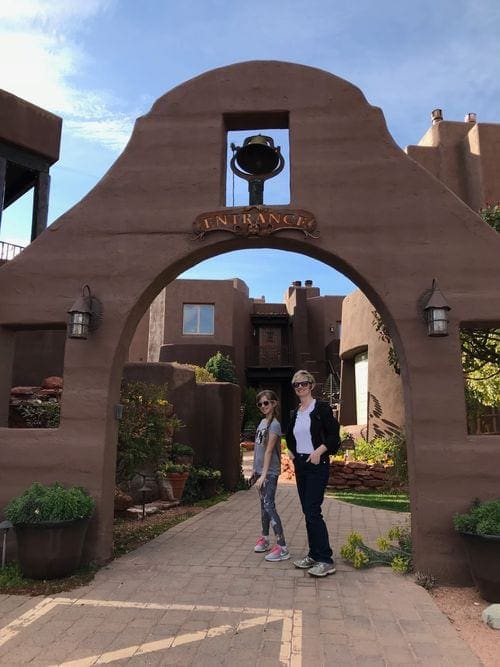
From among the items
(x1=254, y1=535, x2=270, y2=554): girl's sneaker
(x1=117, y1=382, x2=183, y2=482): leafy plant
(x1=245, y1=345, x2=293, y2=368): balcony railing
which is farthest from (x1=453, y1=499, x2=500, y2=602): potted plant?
(x1=245, y1=345, x2=293, y2=368): balcony railing

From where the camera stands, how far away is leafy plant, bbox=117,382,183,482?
703cm

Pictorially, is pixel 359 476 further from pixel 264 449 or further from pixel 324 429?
pixel 324 429

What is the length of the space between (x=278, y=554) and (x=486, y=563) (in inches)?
87.8

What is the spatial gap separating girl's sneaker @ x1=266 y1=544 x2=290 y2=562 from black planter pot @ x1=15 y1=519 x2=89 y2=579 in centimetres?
216

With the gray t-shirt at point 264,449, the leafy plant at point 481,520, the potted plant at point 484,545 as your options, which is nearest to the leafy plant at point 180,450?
the gray t-shirt at point 264,449

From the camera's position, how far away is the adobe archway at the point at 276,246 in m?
5.32

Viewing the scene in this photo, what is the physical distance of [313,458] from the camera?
5117 mm

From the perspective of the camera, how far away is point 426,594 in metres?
4.68

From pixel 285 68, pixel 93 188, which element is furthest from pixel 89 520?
pixel 285 68

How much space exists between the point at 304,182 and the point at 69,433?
396 cm

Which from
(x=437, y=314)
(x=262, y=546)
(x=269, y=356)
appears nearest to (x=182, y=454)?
(x=262, y=546)

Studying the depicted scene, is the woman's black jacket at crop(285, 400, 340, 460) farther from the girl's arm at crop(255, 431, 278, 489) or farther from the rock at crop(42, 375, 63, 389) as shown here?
the rock at crop(42, 375, 63, 389)

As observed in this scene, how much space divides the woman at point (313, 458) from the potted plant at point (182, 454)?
573 cm

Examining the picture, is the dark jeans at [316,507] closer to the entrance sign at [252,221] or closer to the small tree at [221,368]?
the entrance sign at [252,221]
